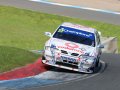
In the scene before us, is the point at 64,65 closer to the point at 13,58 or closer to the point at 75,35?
the point at 13,58

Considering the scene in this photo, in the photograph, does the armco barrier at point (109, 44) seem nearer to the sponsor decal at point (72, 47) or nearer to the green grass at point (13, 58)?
the green grass at point (13, 58)

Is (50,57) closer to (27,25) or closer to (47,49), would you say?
(47,49)

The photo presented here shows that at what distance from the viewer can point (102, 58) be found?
25828 mm

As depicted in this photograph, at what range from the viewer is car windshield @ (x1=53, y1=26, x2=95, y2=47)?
20055 millimetres

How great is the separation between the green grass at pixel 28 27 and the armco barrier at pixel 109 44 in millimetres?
3532

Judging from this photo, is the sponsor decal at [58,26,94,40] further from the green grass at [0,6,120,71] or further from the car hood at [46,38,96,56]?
the green grass at [0,6,120,71]

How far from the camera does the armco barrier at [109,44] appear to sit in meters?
A: 28.7

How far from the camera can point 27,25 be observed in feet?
111

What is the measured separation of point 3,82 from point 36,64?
12.9ft

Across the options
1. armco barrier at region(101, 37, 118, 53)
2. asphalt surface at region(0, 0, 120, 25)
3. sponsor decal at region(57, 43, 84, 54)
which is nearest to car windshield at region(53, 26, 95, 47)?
sponsor decal at region(57, 43, 84, 54)

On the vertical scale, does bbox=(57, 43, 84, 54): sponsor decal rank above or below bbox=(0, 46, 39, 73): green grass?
above

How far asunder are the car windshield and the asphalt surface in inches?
665

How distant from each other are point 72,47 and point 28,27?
14.5 m

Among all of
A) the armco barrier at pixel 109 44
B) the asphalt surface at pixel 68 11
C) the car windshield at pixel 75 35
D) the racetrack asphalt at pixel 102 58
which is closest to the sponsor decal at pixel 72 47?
the car windshield at pixel 75 35
